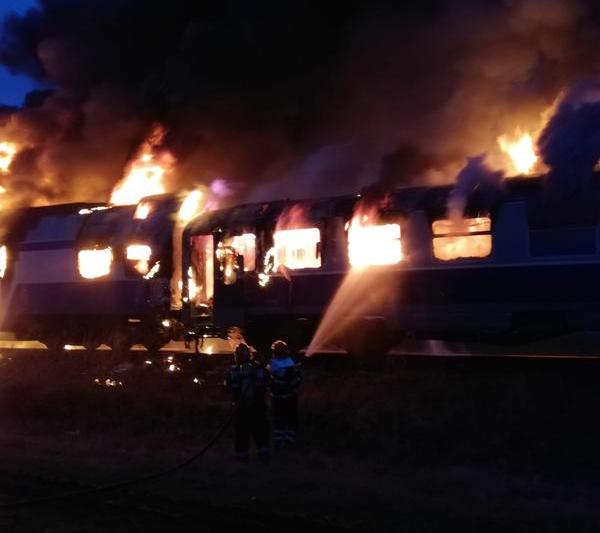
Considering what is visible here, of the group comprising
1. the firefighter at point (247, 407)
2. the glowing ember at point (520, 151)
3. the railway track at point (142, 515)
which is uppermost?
the glowing ember at point (520, 151)

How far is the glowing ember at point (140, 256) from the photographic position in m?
18.8

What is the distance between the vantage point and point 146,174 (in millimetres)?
28953

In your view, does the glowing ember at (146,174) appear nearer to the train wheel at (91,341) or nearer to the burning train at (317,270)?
the burning train at (317,270)

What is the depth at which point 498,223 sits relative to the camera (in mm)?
13695

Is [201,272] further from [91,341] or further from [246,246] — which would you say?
Answer: [91,341]

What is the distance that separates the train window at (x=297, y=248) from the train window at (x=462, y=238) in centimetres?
240

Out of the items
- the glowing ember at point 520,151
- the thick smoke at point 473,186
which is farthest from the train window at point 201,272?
the glowing ember at point 520,151

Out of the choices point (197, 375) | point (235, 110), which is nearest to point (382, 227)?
point (197, 375)

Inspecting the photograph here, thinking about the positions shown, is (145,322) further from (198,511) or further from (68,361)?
(198,511)

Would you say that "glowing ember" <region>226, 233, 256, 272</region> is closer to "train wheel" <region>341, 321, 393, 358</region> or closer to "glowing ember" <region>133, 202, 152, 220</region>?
"train wheel" <region>341, 321, 393, 358</region>

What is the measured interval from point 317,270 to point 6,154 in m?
21.9

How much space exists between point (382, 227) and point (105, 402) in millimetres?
5642

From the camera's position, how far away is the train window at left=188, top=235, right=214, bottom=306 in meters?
18.1

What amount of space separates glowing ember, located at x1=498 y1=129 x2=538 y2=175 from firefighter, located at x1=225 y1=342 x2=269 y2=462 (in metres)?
8.33
